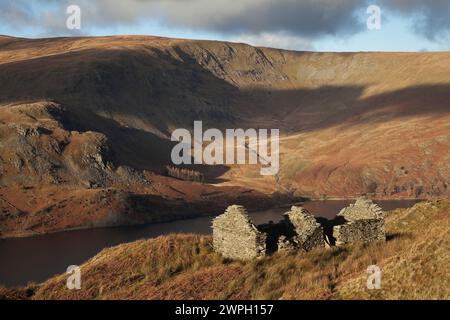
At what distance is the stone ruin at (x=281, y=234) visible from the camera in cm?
2563

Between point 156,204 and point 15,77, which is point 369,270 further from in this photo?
point 15,77

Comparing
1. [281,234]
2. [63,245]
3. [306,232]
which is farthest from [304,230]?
[63,245]

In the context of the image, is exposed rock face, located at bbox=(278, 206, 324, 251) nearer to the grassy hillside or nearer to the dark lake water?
the grassy hillside

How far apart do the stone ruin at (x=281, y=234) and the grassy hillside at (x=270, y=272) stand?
2.73ft

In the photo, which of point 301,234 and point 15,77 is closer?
point 301,234

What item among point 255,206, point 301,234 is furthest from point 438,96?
point 301,234

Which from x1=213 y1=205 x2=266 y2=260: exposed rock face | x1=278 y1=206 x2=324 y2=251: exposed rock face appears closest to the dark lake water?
x1=213 y1=205 x2=266 y2=260: exposed rock face

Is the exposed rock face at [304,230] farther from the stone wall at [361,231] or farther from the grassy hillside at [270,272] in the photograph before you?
the grassy hillside at [270,272]

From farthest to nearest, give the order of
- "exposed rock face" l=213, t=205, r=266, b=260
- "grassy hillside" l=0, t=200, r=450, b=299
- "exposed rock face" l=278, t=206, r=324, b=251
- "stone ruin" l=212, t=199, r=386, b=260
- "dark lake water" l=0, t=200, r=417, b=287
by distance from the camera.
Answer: "dark lake water" l=0, t=200, r=417, b=287 → "exposed rock face" l=278, t=206, r=324, b=251 → "stone ruin" l=212, t=199, r=386, b=260 → "exposed rock face" l=213, t=205, r=266, b=260 → "grassy hillside" l=0, t=200, r=450, b=299

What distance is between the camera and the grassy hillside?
679 inches

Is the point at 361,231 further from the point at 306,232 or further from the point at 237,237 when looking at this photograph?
the point at 237,237

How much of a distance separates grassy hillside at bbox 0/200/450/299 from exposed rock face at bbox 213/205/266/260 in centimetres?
70
